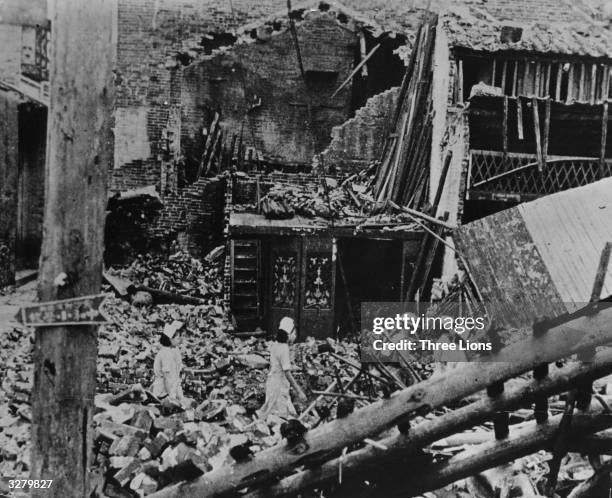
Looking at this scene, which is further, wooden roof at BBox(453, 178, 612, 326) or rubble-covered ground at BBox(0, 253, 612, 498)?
rubble-covered ground at BBox(0, 253, 612, 498)

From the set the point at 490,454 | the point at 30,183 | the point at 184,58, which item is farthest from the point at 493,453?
the point at 184,58

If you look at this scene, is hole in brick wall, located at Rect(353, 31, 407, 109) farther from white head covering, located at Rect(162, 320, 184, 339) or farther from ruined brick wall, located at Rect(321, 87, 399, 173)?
white head covering, located at Rect(162, 320, 184, 339)

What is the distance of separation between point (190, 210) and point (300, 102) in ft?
13.7

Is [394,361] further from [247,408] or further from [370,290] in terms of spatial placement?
[370,290]

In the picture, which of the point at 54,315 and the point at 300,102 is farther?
the point at 300,102

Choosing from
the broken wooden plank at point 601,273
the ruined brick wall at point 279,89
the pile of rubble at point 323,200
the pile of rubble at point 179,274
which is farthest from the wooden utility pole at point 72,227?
the ruined brick wall at point 279,89

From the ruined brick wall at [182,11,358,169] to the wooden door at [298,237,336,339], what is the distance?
15.5 feet

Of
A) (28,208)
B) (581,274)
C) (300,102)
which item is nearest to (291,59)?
(300,102)

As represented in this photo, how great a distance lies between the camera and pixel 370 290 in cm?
897

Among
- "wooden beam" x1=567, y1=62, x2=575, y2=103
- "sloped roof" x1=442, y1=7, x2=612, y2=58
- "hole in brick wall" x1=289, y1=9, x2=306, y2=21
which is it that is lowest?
"wooden beam" x1=567, y1=62, x2=575, y2=103

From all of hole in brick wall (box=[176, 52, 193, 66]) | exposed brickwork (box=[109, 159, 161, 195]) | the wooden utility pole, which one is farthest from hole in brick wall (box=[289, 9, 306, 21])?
the wooden utility pole

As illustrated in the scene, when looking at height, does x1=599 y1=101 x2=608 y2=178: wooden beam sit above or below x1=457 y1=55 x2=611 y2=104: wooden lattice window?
below

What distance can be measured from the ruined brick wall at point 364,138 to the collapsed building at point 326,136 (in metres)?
0.04

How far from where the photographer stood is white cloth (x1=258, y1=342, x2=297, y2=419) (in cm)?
603
